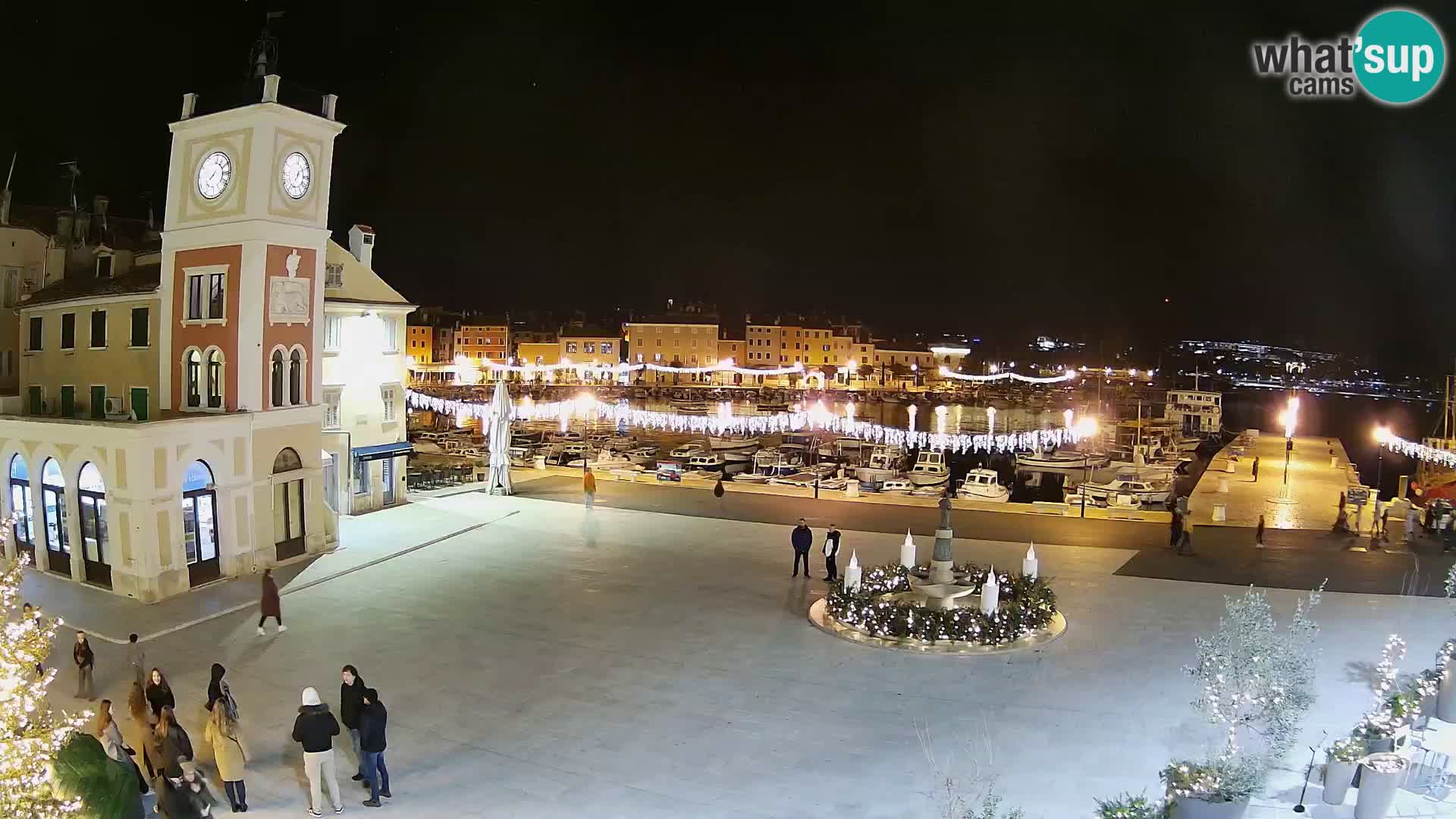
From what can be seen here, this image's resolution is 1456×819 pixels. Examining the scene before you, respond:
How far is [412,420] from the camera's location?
3108 inches

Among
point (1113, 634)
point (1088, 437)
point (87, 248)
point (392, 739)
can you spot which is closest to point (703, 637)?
point (392, 739)

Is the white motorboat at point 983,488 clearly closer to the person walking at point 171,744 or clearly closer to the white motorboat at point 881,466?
the white motorboat at point 881,466

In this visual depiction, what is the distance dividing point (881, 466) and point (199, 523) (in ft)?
120

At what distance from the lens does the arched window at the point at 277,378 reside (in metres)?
20.9

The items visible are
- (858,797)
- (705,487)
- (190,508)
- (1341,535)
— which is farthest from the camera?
(705,487)

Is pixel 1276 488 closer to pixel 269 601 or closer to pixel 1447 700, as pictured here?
pixel 1447 700

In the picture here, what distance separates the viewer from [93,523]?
736 inches

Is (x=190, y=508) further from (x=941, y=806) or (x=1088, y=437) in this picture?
(x=1088, y=437)

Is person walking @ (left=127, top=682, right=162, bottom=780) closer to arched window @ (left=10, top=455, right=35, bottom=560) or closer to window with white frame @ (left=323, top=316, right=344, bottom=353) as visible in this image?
arched window @ (left=10, top=455, right=35, bottom=560)

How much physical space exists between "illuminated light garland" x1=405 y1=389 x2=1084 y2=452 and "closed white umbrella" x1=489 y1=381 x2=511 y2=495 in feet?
110

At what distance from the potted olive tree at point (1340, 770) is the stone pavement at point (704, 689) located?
15 cm

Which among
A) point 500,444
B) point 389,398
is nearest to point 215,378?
point 389,398

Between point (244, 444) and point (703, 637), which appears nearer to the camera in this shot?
point (703, 637)

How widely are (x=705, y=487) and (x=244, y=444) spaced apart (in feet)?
52.5
